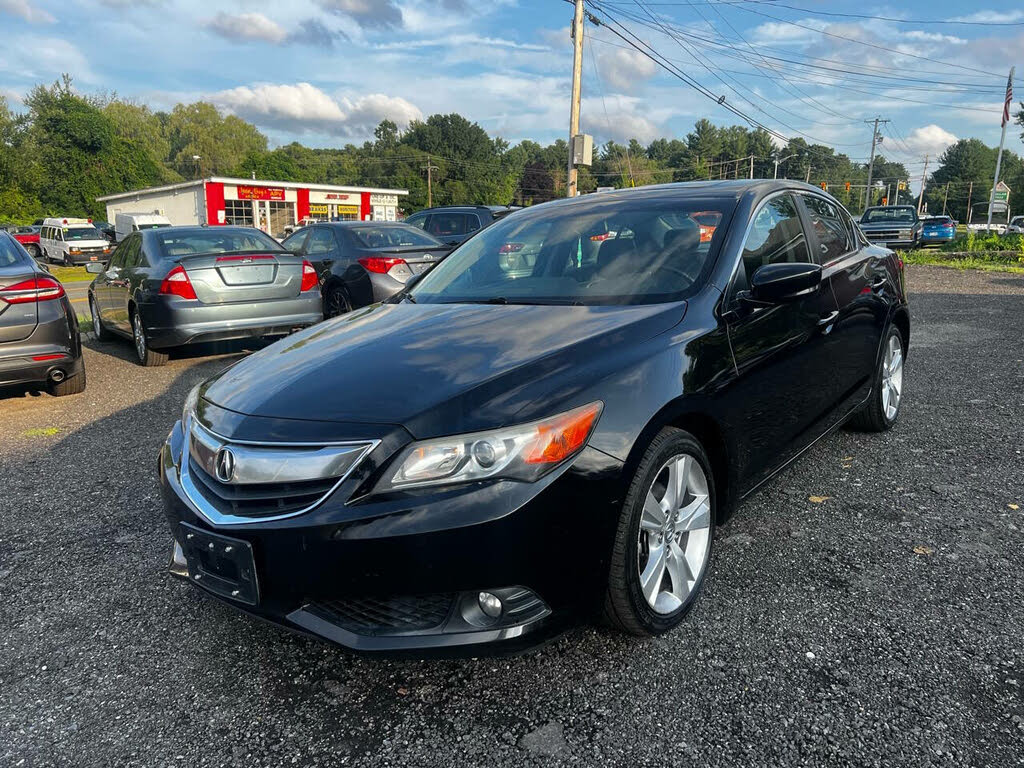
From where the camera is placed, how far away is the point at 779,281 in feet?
9.44

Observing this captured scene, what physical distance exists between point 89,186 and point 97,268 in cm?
6773

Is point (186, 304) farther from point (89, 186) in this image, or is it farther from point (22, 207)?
point (89, 186)

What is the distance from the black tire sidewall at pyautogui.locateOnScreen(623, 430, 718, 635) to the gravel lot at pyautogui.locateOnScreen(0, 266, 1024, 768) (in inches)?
3.6

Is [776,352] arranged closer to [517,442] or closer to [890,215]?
[517,442]

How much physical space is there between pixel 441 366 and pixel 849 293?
2.57 meters

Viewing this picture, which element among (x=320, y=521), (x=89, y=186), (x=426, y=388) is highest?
(x=89, y=186)

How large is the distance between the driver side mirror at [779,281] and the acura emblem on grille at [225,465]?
2.05 meters

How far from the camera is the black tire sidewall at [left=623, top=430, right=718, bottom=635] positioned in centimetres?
224

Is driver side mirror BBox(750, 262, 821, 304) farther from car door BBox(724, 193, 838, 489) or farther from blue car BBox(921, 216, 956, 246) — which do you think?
blue car BBox(921, 216, 956, 246)

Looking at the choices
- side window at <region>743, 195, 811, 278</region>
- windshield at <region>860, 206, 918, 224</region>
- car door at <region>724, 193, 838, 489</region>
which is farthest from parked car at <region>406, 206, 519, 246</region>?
windshield at <region>860, 206, 918, 224</region>

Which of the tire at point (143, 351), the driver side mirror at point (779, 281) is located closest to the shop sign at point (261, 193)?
the tire at point (143, 351)

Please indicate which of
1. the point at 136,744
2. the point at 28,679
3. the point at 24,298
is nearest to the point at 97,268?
the point at 24,298

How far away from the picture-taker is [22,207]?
2240 inches

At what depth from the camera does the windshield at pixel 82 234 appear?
32.5 metres
